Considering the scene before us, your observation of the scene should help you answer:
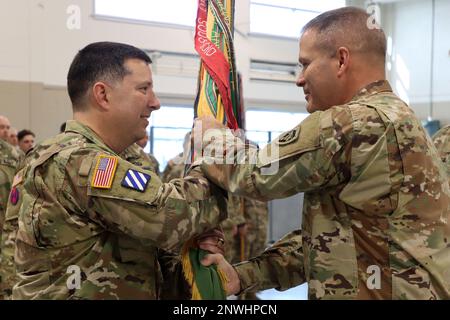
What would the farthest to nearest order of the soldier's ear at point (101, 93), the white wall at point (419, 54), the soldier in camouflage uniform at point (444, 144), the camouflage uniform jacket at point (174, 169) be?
the white wall at point (419, 54) → the camouflage uniform jacket at point (174, 169) → the soldier in camouflage uniform at point (444, 144) → the soldier's ear at point (101, 93)

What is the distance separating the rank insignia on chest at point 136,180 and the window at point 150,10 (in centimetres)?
650

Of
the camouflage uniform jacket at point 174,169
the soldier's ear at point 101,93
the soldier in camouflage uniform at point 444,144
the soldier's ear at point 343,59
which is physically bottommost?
the camouflage uniform jacket at point 174,169

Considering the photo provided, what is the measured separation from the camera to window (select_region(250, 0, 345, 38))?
20.4 feet

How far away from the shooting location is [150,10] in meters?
7.96

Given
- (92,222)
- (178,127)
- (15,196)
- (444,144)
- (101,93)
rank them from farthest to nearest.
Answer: (178,127) → (444,144) → (15,196) → (101,93) → (92,222)

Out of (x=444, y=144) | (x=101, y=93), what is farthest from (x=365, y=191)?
(x=444, y=144)

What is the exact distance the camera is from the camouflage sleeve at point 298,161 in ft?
4.87

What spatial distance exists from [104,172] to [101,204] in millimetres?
89

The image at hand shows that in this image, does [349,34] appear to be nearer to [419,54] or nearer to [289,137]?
[289,137]

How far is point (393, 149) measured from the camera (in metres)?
1.49

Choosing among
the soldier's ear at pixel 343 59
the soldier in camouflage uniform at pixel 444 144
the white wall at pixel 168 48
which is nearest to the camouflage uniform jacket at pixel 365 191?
the soldier's ear at pixel 343 59

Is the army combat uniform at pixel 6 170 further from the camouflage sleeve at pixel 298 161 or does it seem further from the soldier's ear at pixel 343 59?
the soldier's ear at pixel 343 59
